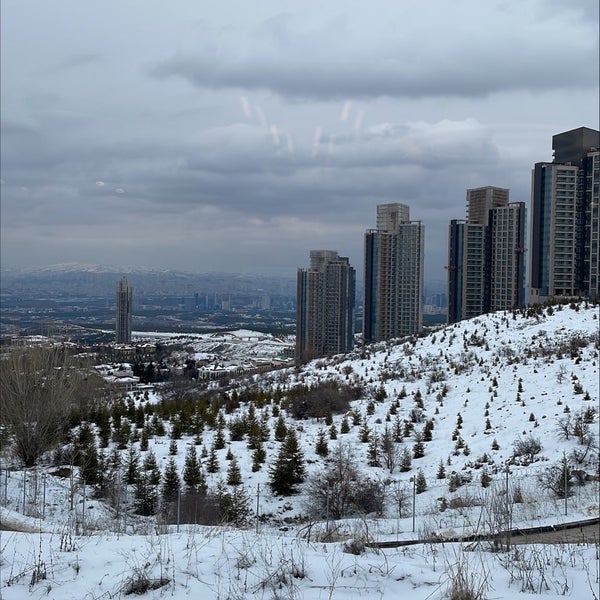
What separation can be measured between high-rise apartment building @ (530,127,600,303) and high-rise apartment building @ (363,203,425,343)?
12474mm

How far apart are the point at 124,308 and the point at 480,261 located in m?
25.3

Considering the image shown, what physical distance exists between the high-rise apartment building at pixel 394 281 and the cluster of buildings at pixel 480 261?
8cm

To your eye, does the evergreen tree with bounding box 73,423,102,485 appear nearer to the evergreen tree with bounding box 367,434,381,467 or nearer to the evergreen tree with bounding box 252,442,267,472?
the evergreen tree with bounding box 252,442,267,472

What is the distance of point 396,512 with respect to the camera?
880 centimetres

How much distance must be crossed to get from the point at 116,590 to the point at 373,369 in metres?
14.9

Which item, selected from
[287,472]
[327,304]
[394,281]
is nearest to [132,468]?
[287,472]

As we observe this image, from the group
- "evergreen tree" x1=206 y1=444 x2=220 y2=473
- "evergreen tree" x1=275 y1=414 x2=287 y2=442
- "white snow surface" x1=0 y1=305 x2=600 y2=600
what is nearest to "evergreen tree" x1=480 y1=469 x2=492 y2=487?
"white snow surface" x1=0 y1=305 x2=600 y2=600

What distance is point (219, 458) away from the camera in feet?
37.1

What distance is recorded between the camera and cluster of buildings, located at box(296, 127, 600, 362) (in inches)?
1363

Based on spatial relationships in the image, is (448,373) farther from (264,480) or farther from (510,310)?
(264,480)

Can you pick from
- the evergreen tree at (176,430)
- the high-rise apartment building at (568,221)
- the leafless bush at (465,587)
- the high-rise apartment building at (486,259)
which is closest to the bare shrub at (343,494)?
the evergreen tree at (176,430)

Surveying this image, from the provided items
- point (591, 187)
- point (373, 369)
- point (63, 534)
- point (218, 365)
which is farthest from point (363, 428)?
point (591, 187)

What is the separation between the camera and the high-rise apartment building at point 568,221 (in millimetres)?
34188

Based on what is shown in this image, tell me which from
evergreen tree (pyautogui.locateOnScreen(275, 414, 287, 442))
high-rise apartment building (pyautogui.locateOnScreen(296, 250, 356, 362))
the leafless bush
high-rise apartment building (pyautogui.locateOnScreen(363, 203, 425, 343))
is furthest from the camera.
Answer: high-rise apartment building (pyautogui.locateOnScreen(296, 250, 356, 362))
